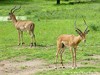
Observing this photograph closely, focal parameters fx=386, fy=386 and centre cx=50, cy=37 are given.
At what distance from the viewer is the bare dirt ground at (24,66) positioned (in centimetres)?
1490

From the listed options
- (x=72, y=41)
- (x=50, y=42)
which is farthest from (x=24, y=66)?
(x=50, y=42)

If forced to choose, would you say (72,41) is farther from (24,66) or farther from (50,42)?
(50,42)

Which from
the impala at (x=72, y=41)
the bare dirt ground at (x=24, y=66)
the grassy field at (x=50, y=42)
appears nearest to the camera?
the impala at (x=72, y=41)

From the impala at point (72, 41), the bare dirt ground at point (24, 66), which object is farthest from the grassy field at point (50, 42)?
the impala at point (72, 41)

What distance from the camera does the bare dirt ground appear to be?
1490 centimetres

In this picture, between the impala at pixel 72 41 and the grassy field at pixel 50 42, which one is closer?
the impala at pixel 72 41

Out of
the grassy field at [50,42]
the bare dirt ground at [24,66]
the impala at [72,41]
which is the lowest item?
the grassy field at [50,42]

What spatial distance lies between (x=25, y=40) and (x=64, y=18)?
1008cm

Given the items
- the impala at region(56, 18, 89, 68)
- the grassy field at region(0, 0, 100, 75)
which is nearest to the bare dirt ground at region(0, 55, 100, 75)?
the grassy field at region(0, 0, 100, 75)

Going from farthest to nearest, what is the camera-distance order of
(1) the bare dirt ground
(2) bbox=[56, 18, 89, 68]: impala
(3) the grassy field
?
(3) the grassy field → (1) the bare dirt ground → (2) bbox=[56, 18, 89, 68]: impala

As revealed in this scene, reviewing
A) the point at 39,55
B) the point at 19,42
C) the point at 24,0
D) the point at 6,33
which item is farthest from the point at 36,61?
the point at 24,0

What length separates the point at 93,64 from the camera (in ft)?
52.2

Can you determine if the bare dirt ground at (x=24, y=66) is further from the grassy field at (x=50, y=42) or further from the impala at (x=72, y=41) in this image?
the impala at (x=72, y=41)

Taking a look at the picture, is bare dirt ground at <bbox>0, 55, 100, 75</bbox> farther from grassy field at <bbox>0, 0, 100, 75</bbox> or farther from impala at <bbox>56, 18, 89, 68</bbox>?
impala at <bbox>56, 18, 89, 68</bbox>
